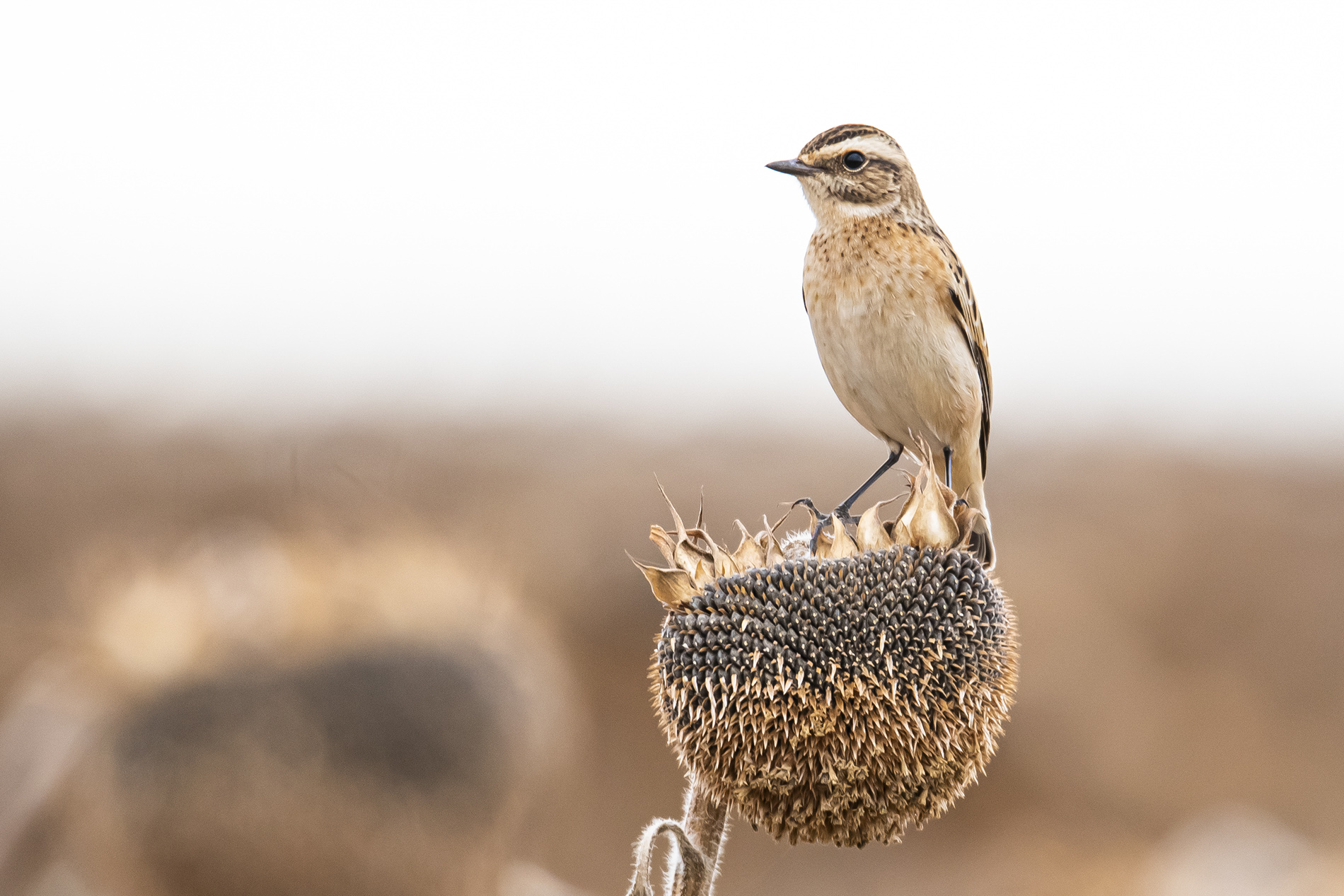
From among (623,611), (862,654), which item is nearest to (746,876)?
(623,611)

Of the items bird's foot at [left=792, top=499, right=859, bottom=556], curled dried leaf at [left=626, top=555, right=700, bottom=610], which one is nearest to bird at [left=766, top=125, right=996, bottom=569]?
bird's foot at [left=792, top=499, right=859, bottom=556]

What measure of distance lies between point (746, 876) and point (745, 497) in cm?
411

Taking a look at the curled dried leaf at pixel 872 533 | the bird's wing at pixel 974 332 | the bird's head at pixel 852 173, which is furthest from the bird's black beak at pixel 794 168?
the curled dried leaf at pixel 872 533

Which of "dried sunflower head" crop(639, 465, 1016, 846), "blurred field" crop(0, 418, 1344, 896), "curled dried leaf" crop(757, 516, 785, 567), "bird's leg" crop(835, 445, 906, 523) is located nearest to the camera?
"dried sunflower head" crop(639, 465, 1016, 846)

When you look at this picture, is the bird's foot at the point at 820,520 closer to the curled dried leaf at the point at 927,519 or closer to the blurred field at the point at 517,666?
the curled dried leaf at the point at 927,519

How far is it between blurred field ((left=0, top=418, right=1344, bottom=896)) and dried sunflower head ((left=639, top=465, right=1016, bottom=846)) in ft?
4.29

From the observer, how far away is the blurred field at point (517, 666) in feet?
9.83

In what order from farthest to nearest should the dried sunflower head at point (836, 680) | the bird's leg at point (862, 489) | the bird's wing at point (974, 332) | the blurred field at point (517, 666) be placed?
1. the bird's wing at point (974, 332)
2. the blurred field at point (517, 666)
3. the bird's leg at point (862, 489)
4. the dried sunflower head at point (836, 680)

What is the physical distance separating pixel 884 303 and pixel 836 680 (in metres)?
1.38

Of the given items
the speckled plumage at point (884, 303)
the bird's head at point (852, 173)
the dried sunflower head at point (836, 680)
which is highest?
the bird's head at point (852, 173)

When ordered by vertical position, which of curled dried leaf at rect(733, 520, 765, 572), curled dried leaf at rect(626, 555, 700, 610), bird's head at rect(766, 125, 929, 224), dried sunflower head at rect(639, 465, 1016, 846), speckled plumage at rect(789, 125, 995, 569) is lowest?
dried sunflower head at rect(639, 465, 1016, 846)

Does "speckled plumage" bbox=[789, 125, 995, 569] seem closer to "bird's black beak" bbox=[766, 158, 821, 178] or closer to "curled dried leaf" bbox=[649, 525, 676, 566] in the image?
"bird's black beak" bbox=[766, 158, 821, 178]

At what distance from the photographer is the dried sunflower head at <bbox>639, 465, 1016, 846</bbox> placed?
208cm

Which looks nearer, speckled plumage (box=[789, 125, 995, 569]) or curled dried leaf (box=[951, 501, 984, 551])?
curled dried leaf (box=[951, 501, 984, 551])
